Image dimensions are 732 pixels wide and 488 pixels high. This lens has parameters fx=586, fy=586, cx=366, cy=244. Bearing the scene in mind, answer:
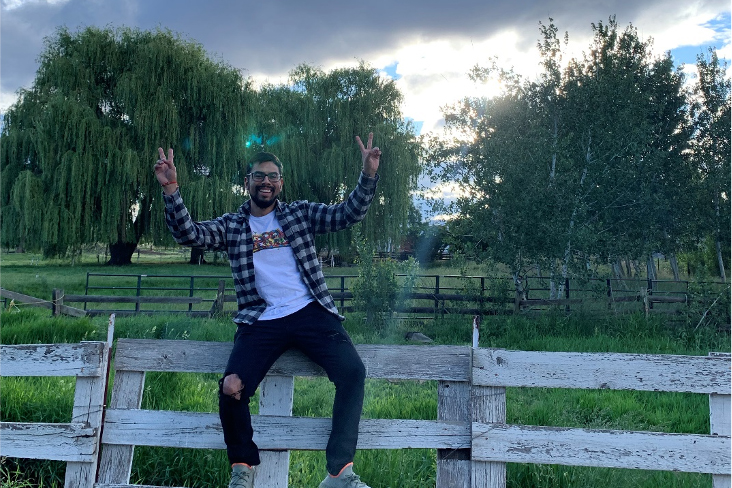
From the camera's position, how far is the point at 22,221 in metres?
18.1

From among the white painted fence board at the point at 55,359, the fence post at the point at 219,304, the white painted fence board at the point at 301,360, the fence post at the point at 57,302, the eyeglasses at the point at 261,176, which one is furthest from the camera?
the fence post at the point at 219,304

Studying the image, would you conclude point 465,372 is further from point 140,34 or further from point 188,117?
point 140,34

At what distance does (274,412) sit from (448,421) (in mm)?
1000

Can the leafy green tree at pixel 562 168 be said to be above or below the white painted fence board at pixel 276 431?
above

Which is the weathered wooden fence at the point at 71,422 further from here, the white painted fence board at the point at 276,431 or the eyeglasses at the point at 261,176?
the eyeglasses at the point at 261,176

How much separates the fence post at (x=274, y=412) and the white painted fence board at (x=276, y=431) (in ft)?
0.19

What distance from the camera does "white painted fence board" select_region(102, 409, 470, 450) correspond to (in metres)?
3.31

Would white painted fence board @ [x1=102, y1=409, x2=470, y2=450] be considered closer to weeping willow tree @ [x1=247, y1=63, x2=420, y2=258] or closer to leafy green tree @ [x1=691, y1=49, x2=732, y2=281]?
leafy green tree @ [x1=691, y1=49, x2=732, y2=281]

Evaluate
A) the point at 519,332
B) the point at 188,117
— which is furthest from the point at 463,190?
the point at 188,117

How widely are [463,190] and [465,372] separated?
1014cm

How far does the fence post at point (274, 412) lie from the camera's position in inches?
131

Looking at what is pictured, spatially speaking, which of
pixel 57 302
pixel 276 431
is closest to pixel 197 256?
pixel 57 302

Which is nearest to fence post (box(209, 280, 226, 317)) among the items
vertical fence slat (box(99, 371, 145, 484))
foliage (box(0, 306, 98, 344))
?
foliage (box(0, 306, 98, 344))

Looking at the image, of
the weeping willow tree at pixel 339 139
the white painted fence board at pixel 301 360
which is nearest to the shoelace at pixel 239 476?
the white painted fence board at pixel 301 360
